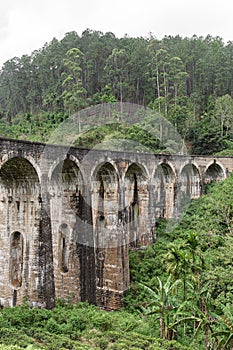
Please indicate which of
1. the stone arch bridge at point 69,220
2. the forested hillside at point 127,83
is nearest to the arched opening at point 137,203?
the stone arch bridge at point 69,220

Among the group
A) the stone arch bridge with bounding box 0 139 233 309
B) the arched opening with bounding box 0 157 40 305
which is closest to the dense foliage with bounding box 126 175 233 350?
the stone arch bridge with bounding box 0 139 233 309

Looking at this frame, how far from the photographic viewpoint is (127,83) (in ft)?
147

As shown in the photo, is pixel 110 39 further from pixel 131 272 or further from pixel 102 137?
pixel 131 272

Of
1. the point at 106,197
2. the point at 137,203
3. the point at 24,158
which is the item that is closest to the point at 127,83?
the point at 137,203

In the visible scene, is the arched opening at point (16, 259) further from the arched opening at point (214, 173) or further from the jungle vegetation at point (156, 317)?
the arched opening at point (214, 173)

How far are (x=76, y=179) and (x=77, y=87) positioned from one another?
23.3m

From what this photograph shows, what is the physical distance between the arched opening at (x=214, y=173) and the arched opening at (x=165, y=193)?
6547 millimetres

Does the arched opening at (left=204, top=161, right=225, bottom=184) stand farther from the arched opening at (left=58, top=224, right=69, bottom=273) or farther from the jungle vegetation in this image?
the arched opening at (left=58, top=224, right=69, bottom=273)

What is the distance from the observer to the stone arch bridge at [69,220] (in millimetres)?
13344

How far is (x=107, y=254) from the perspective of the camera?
18.5 m

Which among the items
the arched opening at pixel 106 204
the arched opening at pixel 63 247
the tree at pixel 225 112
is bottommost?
the arched opening at pixel 63 247

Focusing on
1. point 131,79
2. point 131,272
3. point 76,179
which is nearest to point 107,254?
point 131,272

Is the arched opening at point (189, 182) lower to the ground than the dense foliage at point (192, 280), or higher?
higher

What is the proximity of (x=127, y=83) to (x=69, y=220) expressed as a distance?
31.6 meters
